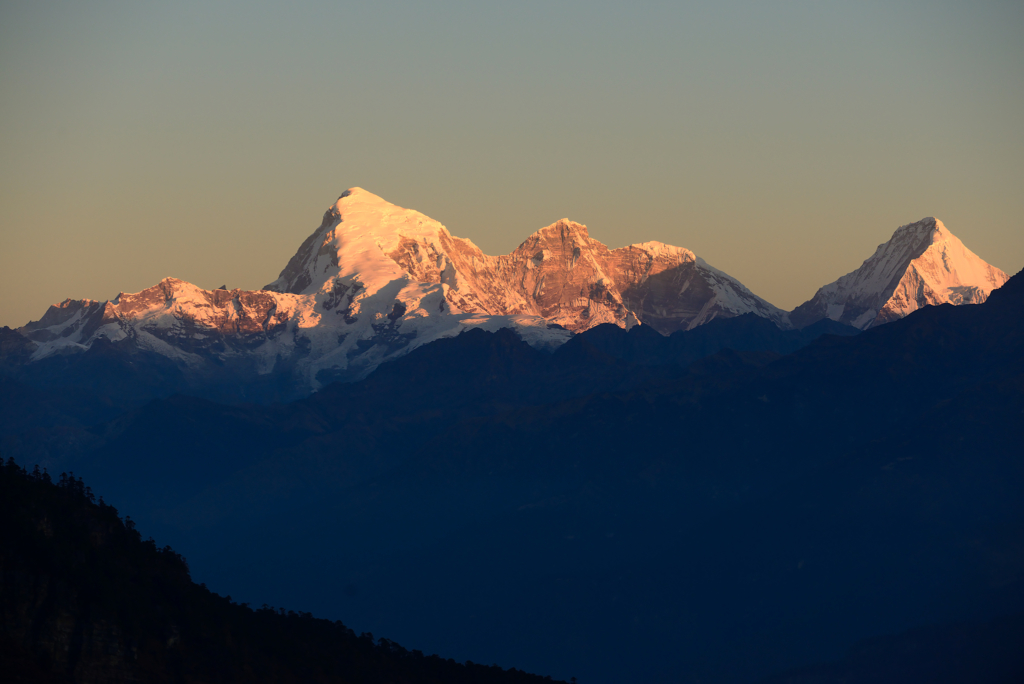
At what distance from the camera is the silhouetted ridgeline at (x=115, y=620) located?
5059 inches

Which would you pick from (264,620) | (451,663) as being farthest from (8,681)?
(451,663)

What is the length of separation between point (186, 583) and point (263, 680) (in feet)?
44.6

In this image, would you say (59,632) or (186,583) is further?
(186,583)

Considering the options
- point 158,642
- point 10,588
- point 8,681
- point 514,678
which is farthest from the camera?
point 514,678

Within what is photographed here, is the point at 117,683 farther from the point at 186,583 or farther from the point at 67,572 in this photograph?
the point at 186,583

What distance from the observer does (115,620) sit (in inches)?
5226

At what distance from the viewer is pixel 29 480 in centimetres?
14200

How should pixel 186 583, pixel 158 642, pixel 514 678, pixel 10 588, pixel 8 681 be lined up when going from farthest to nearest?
1. pixel 514 678
2. pixel 186 583
3. pixel 158 642
4. pixel 10 588
5. pixel 8 681

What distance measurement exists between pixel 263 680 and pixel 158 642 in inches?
433

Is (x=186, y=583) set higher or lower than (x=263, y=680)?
higher

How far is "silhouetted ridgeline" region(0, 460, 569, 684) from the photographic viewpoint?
128m

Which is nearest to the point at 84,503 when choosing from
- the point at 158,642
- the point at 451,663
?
the point at 158,642

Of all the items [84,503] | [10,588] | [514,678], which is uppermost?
[84,503]

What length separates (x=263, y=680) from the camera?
142250 millimetres
